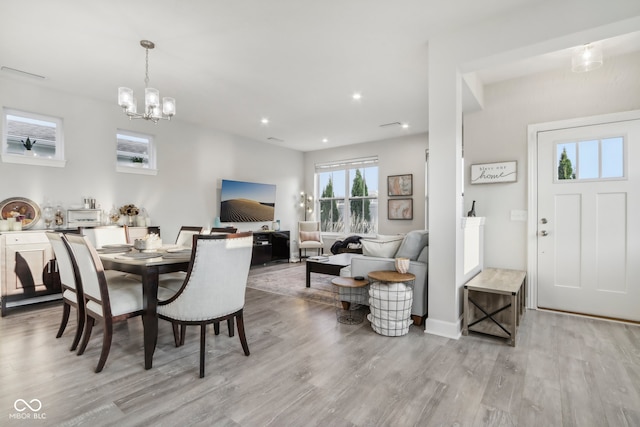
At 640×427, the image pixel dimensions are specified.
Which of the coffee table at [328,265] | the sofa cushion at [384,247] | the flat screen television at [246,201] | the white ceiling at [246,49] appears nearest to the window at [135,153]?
the white ceiling at [246,49]

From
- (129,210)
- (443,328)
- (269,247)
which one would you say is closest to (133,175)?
(129,210)

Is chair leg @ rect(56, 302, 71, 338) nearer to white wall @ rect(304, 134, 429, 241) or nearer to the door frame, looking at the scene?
the door frame

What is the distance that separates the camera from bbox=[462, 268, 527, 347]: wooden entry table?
8.80ft

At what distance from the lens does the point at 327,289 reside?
4.50 metres

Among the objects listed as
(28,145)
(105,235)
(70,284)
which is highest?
(28,145)

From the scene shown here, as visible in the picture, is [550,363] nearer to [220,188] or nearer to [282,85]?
[282,85]

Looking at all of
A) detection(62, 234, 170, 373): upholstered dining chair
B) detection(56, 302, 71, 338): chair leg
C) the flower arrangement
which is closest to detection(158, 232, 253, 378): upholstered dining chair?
detection(62, 234, 170, 373): upholstered dining chair

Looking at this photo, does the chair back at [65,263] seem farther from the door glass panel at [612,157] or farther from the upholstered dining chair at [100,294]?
the door glass panel at [612,157]

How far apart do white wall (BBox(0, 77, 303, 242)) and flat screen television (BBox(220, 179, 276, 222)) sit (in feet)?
0.52

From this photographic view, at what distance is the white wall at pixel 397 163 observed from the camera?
6396mm

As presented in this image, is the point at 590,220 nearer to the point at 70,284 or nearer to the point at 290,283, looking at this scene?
the point at 290,283

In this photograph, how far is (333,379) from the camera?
206 centimetres

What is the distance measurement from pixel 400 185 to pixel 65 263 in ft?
18.6

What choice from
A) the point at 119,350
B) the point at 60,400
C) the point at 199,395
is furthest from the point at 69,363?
the point at 199,395
